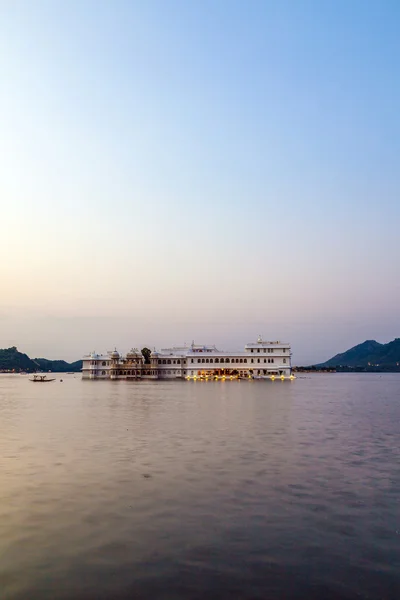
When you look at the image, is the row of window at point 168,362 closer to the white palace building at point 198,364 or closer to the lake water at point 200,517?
the white palace building at point 198,364

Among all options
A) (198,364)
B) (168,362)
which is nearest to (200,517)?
(198,364)

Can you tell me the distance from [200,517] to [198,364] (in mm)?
140315

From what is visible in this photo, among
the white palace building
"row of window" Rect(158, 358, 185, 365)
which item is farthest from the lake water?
"row of window" Rect(158, 358, 185, 365)

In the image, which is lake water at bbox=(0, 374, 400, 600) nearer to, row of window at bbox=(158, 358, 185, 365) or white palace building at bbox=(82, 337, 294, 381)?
white palace building at bbox=(82, 337, 294, 381)

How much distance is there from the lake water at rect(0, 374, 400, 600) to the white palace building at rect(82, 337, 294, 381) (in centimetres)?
11958

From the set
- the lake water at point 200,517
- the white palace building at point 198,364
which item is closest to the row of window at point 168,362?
the white palace building at point 198,364

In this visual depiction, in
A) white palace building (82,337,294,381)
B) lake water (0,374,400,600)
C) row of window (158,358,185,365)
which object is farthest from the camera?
row of window (158,358,185,365)

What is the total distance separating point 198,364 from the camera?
154 m

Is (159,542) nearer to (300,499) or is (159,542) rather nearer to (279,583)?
(279,583)

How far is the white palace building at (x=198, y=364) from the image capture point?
149 meters

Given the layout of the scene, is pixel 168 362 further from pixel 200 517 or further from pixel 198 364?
pixel 200 517

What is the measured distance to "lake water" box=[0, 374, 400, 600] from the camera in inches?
396

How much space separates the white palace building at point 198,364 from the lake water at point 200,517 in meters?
120

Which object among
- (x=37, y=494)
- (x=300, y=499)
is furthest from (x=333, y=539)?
(x=37, y=494)
